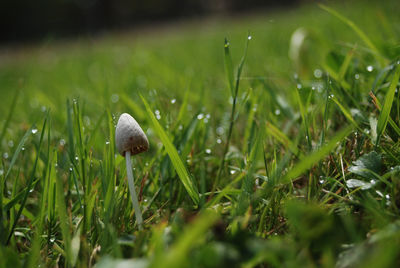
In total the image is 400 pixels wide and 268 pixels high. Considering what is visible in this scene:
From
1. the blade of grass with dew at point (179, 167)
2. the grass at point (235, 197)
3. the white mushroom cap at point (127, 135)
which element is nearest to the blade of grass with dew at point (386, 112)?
the grass at point (235, 197)

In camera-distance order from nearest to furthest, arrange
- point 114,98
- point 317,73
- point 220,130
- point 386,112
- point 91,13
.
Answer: point 386,112, point 220,130, point 317,73, point 114,98, point 91,13

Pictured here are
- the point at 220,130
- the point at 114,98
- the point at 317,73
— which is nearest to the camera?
the point at 220,130

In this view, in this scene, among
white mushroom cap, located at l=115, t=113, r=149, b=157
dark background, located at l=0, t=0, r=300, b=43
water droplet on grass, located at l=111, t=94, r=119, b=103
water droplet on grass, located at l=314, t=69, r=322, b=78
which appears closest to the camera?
white mushroom cap, located at l=115, t=113, r=149, b=157

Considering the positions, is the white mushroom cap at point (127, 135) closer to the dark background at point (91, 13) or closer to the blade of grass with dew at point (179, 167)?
the blade of grass with dew at point (179, 167)

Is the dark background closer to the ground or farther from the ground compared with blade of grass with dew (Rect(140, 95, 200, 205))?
farther from the ground

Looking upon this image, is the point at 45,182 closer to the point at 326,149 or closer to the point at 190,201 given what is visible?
the point at 190,201

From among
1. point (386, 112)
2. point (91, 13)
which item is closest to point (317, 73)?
point (386, 112)

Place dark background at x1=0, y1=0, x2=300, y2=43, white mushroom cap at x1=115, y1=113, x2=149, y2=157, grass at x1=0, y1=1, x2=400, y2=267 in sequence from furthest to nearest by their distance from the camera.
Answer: dark background at x1=0, y1=0, x2=300, y2=43 < white mushroom cap at x1=115, y1=113, x2=149, y2=157 < grass at x1=0, y1=1, x2=400, y2=267

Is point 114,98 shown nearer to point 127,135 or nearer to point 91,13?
point 127,135

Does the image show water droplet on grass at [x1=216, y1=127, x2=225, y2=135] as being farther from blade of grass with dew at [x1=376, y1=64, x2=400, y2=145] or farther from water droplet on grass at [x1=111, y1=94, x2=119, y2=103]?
water droplet on grass at [x1=111, y1=94, x2=119, y2=103]

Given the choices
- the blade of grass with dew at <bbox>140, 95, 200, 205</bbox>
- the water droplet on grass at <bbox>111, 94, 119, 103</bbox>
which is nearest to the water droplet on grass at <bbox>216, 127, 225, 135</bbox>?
the blade of grass with dew at <bbox>140, 95, 200, 205</bbox>
